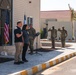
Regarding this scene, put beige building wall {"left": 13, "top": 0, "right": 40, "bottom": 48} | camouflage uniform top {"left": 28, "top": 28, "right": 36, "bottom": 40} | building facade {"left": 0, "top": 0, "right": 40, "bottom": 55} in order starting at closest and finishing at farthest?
building facade {"left": 0, "top": 0, "right": 40, "bottom": 55} → camouflage uniform top {"left": 28, "top": 28, "right": 36, "bottom": 40} → beige building wall {"left": 13, "top": 0, "right": 40, "bottom": 48}

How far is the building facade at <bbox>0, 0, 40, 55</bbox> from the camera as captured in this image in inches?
692

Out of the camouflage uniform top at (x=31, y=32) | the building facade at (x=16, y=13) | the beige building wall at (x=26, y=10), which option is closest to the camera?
the building facade at (x=16, y=13)

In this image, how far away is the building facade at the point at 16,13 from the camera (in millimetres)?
17578

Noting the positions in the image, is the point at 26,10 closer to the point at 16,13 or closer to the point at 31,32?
the point at 16,13

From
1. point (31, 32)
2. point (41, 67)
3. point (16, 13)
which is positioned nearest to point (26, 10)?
point (16, 13)

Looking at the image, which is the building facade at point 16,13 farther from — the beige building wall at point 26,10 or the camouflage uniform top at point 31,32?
the camouflage uniform top at point 31,32

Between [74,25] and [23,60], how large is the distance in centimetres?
3054

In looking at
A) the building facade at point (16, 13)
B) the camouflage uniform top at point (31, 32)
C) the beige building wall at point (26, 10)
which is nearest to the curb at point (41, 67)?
the camouflage uniform top at point (31, 32)

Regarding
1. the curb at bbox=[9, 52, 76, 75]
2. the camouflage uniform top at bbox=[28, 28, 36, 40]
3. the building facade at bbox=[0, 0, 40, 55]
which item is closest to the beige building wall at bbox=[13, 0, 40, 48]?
the building facade at bbox=[0, 0, 40, 55]

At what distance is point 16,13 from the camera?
63.3 ft

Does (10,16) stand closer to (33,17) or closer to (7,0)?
(7,0)

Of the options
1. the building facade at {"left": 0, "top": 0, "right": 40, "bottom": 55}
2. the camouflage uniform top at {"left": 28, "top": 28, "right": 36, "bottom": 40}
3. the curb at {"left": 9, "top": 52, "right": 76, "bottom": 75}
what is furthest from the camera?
the camouflage uniform top at {"left": 28, "top": 28, "right": 36, "bottom": 40}

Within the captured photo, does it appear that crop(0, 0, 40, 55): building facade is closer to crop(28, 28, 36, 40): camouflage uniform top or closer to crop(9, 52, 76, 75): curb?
crop(28, 28, 36, 40): camouflage uniform top

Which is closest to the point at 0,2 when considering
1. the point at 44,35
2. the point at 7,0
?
the point at 7,0
